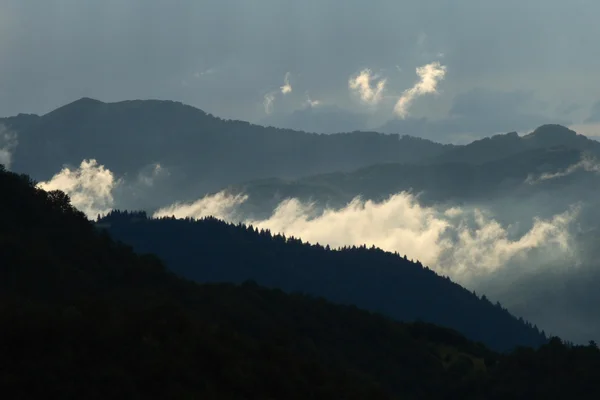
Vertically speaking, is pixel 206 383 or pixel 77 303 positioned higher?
pixel 77 303

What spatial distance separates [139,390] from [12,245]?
301 feet

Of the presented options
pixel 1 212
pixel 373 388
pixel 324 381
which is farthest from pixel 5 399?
pixel 1 212

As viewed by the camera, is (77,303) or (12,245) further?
(12,245)

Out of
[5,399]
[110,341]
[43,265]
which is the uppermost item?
[43,265]

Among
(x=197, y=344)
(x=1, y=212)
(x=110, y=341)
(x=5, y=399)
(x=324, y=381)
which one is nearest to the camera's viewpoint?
(x=5, y=399)

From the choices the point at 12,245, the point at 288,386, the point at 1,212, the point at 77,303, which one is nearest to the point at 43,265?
the point at 12,245

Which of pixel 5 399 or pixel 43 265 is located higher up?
pixel 43 265

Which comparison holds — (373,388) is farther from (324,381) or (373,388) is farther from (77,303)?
(77,303)

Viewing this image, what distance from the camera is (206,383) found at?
87750mm

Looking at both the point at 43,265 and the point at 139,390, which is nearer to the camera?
the point at 139,390

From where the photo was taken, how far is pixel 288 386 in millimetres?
93812

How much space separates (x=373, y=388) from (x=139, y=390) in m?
37.7

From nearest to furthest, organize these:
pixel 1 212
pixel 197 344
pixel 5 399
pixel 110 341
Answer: pixel 5 399 < pixel 110 341 < pixel 197 344 < pixel 1 212

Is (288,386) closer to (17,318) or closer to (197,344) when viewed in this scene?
(197,344)
